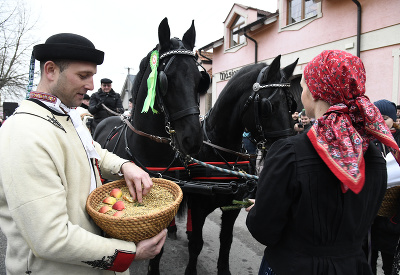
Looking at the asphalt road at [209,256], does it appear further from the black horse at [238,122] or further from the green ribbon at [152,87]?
the green ribbon at [152,87]

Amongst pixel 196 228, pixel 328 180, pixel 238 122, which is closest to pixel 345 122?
pixel 328 180

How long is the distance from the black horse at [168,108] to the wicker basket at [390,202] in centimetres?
140

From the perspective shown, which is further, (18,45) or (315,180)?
(18,45)

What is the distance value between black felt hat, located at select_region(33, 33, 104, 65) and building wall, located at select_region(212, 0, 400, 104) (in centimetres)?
816

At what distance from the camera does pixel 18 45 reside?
58.8 feet

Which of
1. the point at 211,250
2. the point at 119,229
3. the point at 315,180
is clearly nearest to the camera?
the point at 119,229

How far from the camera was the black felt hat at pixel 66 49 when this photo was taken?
110 cm

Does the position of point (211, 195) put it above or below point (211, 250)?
above

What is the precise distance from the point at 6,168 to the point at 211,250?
3224 millimetres

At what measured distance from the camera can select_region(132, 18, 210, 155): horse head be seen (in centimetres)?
207

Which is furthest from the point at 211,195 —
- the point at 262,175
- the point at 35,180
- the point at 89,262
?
the point at 35,180

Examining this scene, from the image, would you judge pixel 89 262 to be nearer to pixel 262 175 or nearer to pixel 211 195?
pixel 262 175

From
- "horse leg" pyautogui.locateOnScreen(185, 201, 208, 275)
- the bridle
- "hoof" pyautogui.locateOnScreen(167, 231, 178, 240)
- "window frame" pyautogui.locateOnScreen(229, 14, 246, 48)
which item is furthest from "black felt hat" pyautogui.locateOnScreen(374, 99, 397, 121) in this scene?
"window frame" pyautogui.locateOnScreen(229, 14, 246, 48)

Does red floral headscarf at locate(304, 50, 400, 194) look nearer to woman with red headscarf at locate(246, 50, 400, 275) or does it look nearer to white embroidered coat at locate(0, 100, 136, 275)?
woman with red headscarf at locate(246, 50, 400, 275)
